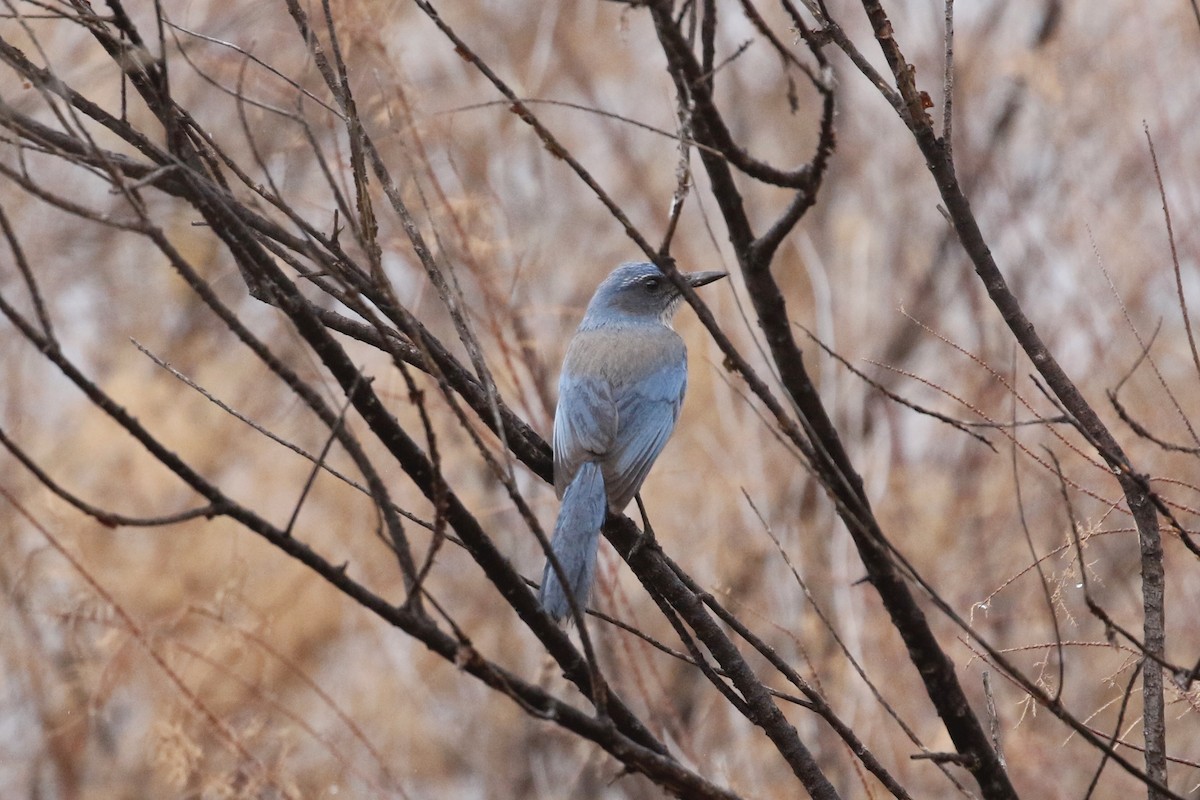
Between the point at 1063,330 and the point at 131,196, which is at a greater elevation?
the point at 1063,330

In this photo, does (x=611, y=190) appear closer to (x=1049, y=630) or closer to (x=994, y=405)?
(x=994, y=405)

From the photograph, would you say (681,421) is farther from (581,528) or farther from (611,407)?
(581,528)

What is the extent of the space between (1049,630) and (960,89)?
3.82 meters

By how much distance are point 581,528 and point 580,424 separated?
0.79 meters

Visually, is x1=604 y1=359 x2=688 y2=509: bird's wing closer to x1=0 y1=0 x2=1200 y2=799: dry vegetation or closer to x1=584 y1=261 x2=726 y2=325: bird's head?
x1=584 y1=261 x2=726 y2=325: bird's head

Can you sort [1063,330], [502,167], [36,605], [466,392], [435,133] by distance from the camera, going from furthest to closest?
[502,167] < [1063,330] < [36,605] < [435,133] < [466,392]

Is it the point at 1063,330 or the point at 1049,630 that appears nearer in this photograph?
the point at 1049,630

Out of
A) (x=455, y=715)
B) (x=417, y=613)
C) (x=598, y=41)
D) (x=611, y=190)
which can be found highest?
(x=598, y=41)

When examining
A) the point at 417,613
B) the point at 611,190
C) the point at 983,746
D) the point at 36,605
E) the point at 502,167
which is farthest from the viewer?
the point at 611,190

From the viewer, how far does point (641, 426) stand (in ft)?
14.5

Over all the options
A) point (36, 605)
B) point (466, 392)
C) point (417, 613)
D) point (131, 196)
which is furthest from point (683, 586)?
point (36, 605)

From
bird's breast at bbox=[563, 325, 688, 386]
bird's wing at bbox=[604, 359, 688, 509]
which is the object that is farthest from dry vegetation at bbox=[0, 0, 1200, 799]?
bird's wing at bbox=[604, 359, 688, 509]

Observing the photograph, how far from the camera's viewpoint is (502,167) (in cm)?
860

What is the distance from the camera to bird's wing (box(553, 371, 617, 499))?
385 centimetres
